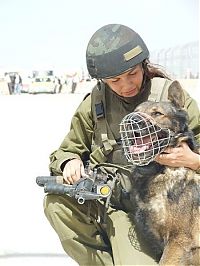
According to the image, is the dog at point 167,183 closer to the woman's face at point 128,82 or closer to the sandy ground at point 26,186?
the woman's face at point 128,82

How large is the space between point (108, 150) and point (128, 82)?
0.42 meters

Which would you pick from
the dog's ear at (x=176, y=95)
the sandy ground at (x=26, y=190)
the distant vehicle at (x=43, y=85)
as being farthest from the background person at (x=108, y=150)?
the distant vehicle at (x=43, y=85)

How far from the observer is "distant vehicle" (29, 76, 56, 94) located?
28139 millimetres

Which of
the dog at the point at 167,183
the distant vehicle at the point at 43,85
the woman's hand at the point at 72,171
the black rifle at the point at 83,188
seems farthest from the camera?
the distant vehicle at the point at 43,85

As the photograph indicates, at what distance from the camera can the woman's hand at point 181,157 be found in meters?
2.89

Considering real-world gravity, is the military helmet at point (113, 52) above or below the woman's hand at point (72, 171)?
above

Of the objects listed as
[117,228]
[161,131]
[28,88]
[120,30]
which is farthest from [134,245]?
[28,88]

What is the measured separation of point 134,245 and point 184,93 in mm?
857

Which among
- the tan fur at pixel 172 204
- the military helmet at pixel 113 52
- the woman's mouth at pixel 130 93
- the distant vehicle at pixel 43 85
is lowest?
the distant vehicle at pixel 43 85

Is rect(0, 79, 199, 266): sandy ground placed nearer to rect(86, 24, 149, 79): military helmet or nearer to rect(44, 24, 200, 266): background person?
rect(44, 24, 200, 266): background person

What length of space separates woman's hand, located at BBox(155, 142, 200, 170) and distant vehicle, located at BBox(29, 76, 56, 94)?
24.8 meters

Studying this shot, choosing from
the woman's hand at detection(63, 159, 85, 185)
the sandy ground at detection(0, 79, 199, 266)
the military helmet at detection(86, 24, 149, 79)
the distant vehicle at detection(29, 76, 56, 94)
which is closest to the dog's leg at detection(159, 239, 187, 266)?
the woman's hand at detection(63, 159, 85, 185)

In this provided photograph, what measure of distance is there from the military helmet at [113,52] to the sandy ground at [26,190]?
152 centimetres

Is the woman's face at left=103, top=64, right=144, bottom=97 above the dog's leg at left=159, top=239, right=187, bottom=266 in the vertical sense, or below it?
above
